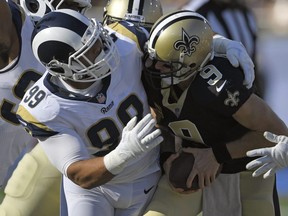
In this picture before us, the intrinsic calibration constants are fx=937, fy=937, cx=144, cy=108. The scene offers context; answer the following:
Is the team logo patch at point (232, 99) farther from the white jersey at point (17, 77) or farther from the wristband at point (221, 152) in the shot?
the white jersey at point (17, 77)

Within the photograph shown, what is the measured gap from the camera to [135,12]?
12.1ft

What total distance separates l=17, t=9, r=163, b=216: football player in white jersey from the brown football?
11 cm

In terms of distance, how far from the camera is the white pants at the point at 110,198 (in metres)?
3.33

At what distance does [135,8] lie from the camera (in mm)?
3705

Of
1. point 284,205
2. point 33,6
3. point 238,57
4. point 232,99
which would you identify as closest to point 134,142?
point 232,99

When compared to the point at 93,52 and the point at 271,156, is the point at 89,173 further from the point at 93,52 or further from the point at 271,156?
the point at 271,156

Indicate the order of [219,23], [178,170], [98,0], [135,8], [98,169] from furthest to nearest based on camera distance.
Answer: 1. [98,0]
2. [219,23]
3. [135,8]
4. [178,170]
5. [98,169]

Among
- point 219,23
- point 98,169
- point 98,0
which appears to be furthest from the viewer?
point 98,0

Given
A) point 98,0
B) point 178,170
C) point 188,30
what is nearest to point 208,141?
point 178,170

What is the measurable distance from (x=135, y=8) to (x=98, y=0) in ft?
9.77

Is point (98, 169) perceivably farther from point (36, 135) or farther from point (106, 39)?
point (106, 39)

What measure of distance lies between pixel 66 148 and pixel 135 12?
A: 78 cm

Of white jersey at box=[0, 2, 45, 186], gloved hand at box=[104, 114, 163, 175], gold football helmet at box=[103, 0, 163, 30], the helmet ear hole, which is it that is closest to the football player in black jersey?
gloved hand at box=[104, 114, 163, 175]

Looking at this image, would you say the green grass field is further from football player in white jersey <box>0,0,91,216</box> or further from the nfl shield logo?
the nfl shield logo
